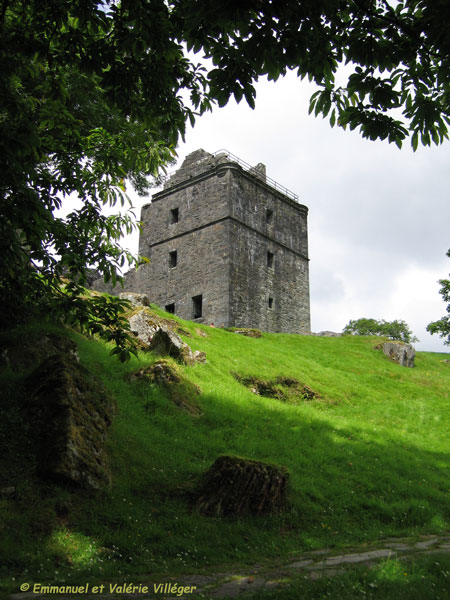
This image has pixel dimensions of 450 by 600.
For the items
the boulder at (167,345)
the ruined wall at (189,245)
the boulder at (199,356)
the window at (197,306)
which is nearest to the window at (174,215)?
the ruined wall at (189,245)

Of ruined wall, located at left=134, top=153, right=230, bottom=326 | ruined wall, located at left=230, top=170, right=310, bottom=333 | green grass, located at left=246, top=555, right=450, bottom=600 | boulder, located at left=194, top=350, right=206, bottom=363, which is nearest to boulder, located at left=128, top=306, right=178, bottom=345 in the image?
boulder, located at left=194, top=350, right=206, bottom=363

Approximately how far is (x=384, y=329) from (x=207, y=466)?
59.4 meters

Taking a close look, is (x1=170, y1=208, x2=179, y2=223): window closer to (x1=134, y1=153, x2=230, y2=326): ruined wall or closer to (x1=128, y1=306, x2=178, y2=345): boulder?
(x1=134, y1=153, x2=230, y2=326): ruined wall

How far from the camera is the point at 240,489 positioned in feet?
26.5

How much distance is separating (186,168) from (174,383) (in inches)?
1344

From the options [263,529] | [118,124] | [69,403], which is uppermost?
[118,124]

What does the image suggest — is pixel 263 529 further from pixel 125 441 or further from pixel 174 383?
pixel 174 383

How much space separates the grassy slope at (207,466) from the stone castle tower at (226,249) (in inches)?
725

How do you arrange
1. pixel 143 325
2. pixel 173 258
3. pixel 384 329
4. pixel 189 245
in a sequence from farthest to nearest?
pixel 384 329 < pixel 173 258 < pixel 189 245 < pixel 143 325

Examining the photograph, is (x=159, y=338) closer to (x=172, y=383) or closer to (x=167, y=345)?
(x=167, y=345)

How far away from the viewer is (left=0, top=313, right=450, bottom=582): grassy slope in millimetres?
6293

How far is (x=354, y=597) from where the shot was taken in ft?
14.2

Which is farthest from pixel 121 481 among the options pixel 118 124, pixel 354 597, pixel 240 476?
pixel 118 124

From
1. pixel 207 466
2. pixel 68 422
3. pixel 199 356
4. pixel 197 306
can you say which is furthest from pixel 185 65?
pixel 197 306
